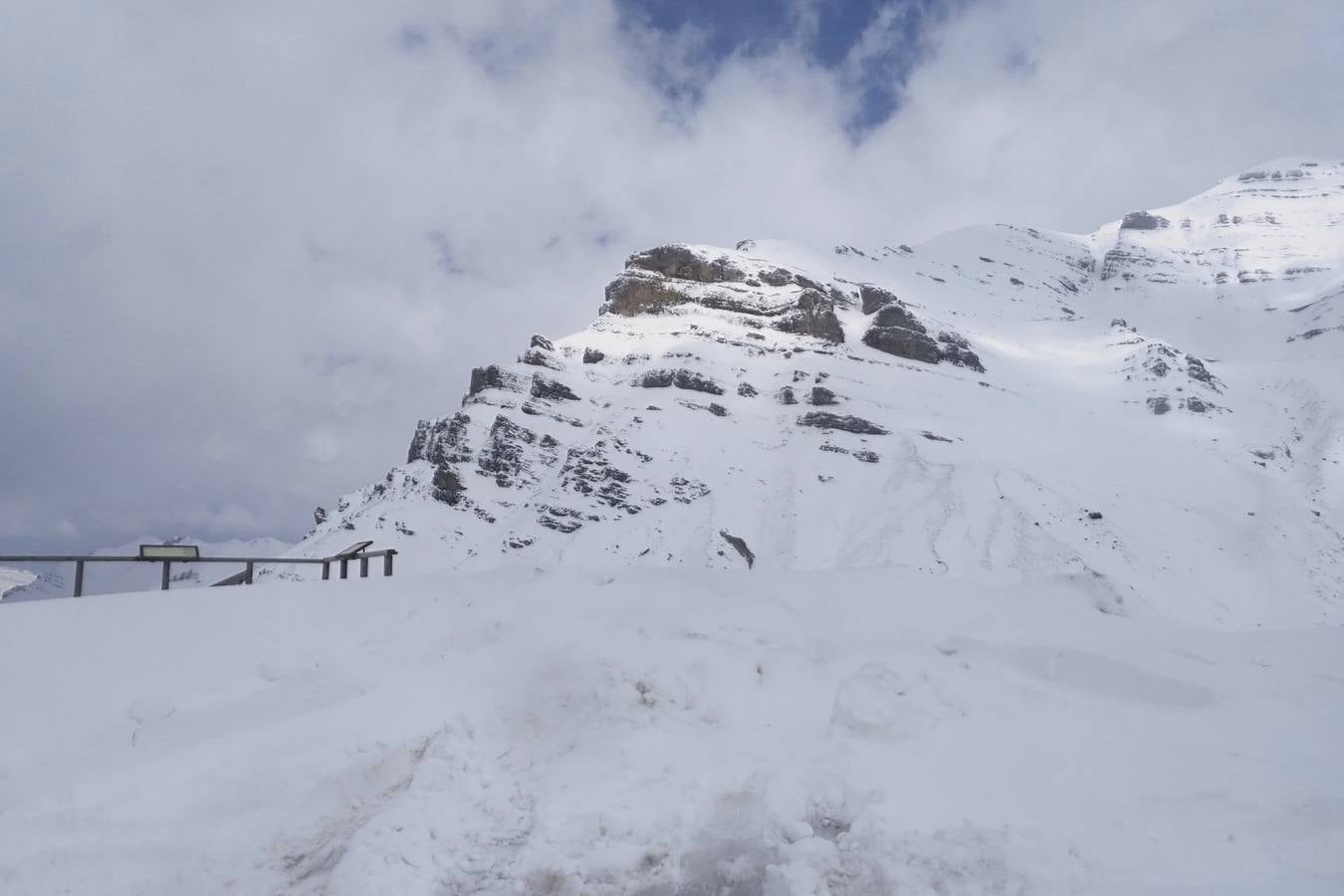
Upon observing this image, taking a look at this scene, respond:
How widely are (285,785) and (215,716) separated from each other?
56.5 inches

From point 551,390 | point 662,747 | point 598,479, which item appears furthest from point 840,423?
point 662,747

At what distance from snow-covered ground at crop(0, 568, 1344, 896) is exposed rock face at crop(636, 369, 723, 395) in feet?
182

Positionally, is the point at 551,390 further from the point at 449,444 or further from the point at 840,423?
the point at 840,423

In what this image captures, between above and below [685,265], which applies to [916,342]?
below

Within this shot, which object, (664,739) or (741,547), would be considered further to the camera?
(741,547)

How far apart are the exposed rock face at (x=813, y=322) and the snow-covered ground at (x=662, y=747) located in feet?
241

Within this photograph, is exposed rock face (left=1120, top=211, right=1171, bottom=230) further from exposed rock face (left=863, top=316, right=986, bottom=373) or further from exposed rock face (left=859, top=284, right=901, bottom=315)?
exposed rock face (left=863, top=316, right=986, bottom=373)

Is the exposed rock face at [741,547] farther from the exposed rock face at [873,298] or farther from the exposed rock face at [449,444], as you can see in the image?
the exposed rock face at [873,298]

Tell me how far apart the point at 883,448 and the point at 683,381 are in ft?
64.0

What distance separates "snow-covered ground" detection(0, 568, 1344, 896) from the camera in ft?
19.6

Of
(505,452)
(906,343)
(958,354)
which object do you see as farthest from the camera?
(906,343)

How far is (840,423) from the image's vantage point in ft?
193

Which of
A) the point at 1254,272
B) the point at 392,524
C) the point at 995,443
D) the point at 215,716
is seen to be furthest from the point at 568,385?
the point at 1254,272

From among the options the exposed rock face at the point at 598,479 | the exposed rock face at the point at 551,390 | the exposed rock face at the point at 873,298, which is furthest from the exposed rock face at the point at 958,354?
the exposed rock face at the point at 598,479
